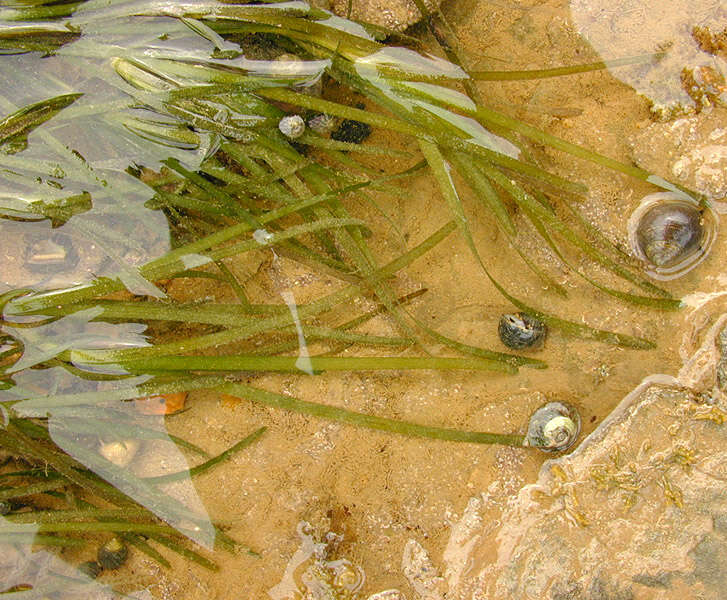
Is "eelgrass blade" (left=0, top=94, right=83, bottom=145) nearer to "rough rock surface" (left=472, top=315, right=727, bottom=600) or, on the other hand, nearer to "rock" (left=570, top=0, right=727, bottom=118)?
"rock" (left=570, top=0, right=727, bottom=118)

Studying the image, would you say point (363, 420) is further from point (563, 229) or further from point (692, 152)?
point (692, 152)

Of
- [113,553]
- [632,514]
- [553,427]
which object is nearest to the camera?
[632,514]

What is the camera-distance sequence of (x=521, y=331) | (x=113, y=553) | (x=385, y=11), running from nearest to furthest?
(x=521, y=331) < (x=385, y=11) < (x=113, y=553)

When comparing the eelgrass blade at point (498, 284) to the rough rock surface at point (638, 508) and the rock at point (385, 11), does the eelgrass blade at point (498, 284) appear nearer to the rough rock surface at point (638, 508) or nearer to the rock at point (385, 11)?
the rough rock surface at point (638, 508)

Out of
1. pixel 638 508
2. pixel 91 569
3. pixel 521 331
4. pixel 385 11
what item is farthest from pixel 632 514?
pixel 91 569

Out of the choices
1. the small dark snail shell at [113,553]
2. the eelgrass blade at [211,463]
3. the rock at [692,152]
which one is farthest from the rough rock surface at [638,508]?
the small dark snail shell at [113,553]

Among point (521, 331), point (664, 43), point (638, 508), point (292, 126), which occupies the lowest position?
point (638, 508)

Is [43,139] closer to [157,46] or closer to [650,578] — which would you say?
[157,46]
